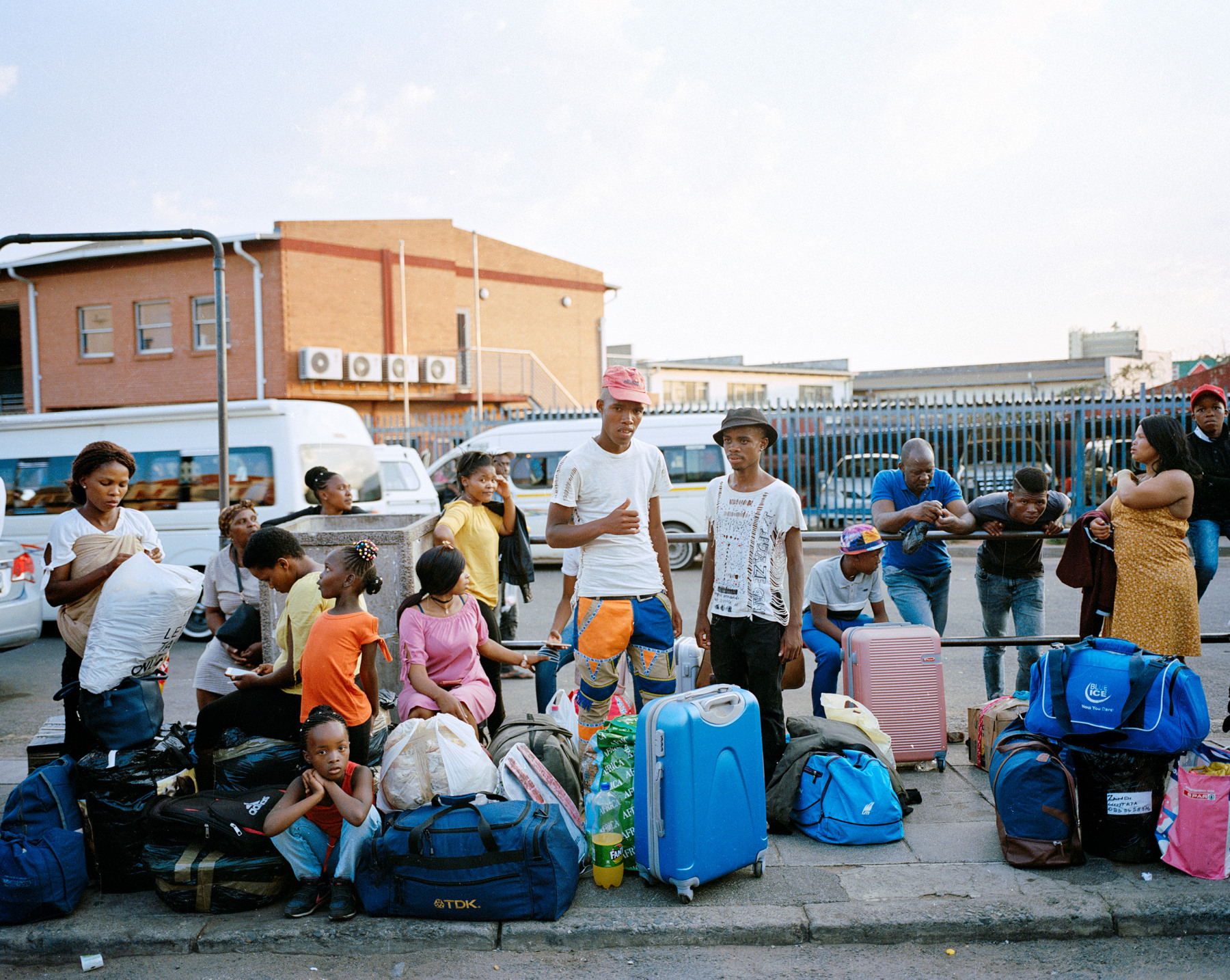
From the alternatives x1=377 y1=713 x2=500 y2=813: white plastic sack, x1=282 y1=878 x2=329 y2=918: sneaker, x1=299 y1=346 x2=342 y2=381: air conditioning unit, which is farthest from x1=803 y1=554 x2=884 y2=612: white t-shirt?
x1=299 y1=346 x2=342 y2=381: air conditioning unit

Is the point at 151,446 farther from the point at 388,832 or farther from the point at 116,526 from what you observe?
the point at 388,832

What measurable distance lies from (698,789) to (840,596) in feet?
7.70

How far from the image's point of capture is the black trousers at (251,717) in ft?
13.9

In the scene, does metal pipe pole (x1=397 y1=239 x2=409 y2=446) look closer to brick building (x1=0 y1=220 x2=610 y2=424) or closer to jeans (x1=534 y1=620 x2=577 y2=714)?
brick building (x1=0 y1=220 x2=610 y2=424)


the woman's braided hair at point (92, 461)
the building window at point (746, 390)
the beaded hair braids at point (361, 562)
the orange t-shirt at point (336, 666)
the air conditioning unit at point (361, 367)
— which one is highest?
the building window at point (746, 390)

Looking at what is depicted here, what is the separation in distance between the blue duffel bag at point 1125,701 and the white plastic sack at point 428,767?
246 centimetres

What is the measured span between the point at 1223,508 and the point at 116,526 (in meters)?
6.24

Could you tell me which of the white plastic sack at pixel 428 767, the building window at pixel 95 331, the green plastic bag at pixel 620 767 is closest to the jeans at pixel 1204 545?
the green plastic bag at pixel 620 767

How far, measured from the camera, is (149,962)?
3.42m

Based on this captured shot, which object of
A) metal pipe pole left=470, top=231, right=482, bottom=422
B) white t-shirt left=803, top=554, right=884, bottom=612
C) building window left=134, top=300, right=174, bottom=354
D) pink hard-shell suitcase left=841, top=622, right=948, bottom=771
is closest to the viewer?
pink hard-shell suitcase left=841, top=622, right=948, bottom=771

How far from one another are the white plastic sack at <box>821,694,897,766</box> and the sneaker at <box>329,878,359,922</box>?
8.08 feet

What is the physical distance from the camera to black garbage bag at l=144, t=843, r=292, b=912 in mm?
3633

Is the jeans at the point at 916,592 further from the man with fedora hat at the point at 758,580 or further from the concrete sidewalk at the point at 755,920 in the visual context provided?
the concrete sidewalk at the point at 755,920

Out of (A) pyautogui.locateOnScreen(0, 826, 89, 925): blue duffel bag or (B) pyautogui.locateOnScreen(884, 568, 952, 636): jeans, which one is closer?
(A) pyautogui.locateOnScreen(0, 826, 89, 925): blue duffel bag
